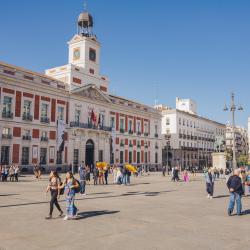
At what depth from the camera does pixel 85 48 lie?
52.2 meters

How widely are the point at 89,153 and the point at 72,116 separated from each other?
7.00 m

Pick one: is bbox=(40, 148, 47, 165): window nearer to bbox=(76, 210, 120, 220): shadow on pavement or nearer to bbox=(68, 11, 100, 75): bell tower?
bbox=(68, 11, 100, 75): bell tower

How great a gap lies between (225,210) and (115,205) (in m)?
4.56

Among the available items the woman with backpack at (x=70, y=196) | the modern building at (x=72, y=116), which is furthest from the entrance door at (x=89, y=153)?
the woman with backpack at (x=70, y=196)

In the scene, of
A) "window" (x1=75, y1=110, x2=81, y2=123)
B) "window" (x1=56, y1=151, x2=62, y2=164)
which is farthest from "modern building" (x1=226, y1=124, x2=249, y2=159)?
"window" (x1=56, y1=151, x2=62, y2=164)

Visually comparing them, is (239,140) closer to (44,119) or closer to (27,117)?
(44,119)

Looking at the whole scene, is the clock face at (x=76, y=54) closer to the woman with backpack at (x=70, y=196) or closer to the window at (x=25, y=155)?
the window at (x=25, y=155)

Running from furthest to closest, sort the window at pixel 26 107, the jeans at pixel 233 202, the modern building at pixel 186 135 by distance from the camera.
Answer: the modern building at pixel 186 135 → the window at pixel 26 107 → the jeans at pixel 233 202

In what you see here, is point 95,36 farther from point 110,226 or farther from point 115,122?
point 110,226

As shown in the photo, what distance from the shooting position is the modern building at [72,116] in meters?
39.5

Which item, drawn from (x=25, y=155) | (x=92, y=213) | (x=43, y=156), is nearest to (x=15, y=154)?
(x=25, y=155)

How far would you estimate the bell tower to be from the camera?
52.2 meters

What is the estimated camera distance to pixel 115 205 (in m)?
13.8

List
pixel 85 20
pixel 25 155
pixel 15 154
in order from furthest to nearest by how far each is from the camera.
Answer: pixel 85 20 < pixel 25 155 < pixel 15 154
